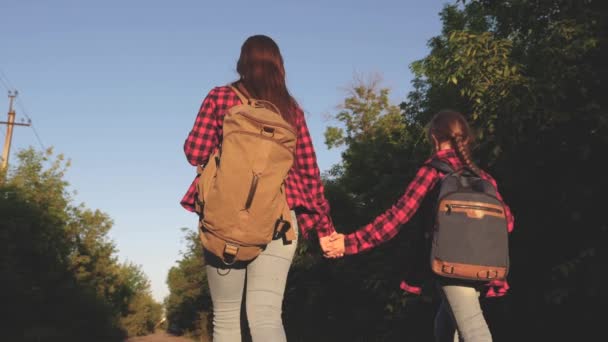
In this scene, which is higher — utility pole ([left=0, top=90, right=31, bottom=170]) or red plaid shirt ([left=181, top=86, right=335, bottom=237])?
utility pole ([left=0, top=90, right=31, bottom=170])

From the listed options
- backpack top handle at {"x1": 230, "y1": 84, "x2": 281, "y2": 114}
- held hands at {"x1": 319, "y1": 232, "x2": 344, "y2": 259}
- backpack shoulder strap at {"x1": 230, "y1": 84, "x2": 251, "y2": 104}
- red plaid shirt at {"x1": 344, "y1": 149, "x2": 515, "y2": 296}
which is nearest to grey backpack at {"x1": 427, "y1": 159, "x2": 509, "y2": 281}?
red plaid shirt at {"x1": 344, "y1": 149, "x2": 515, "y2": 296}

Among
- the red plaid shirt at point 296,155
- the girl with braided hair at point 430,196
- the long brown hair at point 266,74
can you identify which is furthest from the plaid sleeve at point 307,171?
the girl with braided hair at point 430,196

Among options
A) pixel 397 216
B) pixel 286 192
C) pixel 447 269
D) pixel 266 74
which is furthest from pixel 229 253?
pixel 397 216

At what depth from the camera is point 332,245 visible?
12.1 ft

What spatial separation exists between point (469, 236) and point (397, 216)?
56cm

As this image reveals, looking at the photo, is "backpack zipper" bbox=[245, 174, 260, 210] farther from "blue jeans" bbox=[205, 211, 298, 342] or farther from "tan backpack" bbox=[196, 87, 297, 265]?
"blue jeans" bbox=[205, 211, 298, 342]

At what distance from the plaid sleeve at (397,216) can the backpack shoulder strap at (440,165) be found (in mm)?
38

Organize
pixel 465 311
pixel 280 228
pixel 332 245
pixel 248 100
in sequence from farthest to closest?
pixel 332 245, pixel 465 311, pixel 248 100, pixel 280 228

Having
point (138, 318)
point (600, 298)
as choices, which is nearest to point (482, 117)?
point (600, 298)

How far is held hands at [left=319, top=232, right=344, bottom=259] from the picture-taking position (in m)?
3.63

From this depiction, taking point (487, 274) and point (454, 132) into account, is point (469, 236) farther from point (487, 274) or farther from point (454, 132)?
point (454, 132)

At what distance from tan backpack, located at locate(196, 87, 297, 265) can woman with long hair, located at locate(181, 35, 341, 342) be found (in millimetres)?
143

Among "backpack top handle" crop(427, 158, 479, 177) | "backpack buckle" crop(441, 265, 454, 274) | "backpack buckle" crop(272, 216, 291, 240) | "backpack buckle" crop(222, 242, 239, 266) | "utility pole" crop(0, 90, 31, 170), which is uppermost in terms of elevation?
"utility pole" crop(0, 90, 31, 170)

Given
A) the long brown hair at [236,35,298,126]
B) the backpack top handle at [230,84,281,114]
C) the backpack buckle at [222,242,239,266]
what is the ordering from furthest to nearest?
the long brown hair at [236,35,298,126]
the backpack top handle at [230,84,281,114]
the backpack buckle at [222,242,239,266]
